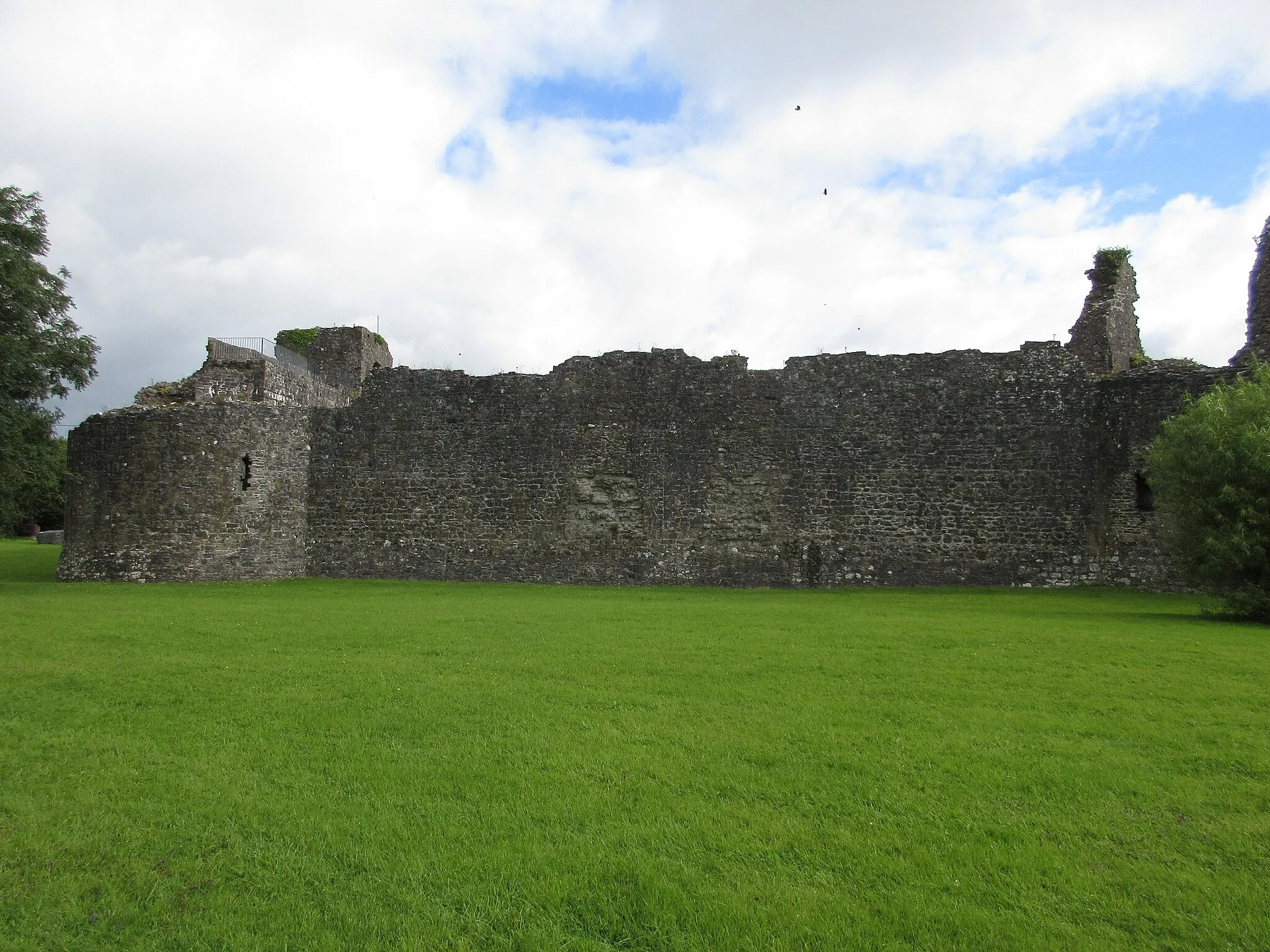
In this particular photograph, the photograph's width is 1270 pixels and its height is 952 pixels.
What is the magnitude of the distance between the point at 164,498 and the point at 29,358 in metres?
3.81

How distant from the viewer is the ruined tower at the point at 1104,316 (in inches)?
733

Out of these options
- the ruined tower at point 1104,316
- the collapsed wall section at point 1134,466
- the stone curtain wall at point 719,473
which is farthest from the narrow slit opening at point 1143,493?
the ruined tower at point 1104,316

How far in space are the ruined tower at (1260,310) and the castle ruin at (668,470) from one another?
0.04 metres

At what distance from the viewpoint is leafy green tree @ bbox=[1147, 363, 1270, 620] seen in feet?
39.6

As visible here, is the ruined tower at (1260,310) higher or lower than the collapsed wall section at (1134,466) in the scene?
higher

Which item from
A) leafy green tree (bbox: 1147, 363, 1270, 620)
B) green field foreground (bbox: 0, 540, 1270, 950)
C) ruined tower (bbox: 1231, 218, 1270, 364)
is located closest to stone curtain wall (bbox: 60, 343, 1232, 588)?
ruined tower (bbox: 1231, 218, 1270, 364)

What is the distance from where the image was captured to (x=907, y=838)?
167 inches

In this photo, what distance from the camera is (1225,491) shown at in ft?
39.8

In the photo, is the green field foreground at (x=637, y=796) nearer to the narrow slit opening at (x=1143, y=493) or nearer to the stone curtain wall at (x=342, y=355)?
the narrow slit opening at (x=1143, y=493)

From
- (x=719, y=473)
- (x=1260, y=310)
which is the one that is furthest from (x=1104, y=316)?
(x=719, y=473)

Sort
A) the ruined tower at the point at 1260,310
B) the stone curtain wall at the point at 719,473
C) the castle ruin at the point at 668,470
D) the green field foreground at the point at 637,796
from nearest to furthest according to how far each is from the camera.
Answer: the green field foreground at the point at 637,796
the ruined tower at the point at 1260,310
the castle ruin at the point at 668,470
the stone curtain wall at the point at 719,473

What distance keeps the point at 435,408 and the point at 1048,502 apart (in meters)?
13.9

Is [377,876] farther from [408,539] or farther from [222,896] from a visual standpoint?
[408,539]

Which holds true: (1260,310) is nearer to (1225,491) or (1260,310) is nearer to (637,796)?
(1225,491)
